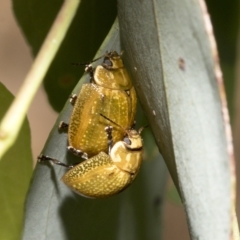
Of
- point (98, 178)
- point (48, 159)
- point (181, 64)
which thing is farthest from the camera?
point (98, 178)

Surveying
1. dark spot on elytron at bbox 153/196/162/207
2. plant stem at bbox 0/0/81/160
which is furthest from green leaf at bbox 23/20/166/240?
plant stem at bbox 0/0/81/160

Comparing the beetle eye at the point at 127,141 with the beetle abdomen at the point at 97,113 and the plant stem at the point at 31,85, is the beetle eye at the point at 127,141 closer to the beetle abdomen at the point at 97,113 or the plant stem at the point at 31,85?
the beetle abdomen at the point at 97,113

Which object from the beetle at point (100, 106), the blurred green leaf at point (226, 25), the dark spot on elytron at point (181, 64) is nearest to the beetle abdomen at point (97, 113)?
the beetle at point (100, 106)

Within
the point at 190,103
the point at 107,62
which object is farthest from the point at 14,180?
the point at 190,103

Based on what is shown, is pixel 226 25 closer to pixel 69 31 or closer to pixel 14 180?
pixel 69 31

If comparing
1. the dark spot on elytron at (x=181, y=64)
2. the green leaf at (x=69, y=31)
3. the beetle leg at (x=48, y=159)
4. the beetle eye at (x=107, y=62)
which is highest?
the dark spot on elytron at (x=181, y=64)

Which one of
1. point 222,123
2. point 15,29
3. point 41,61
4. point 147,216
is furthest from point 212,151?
point 15,29
